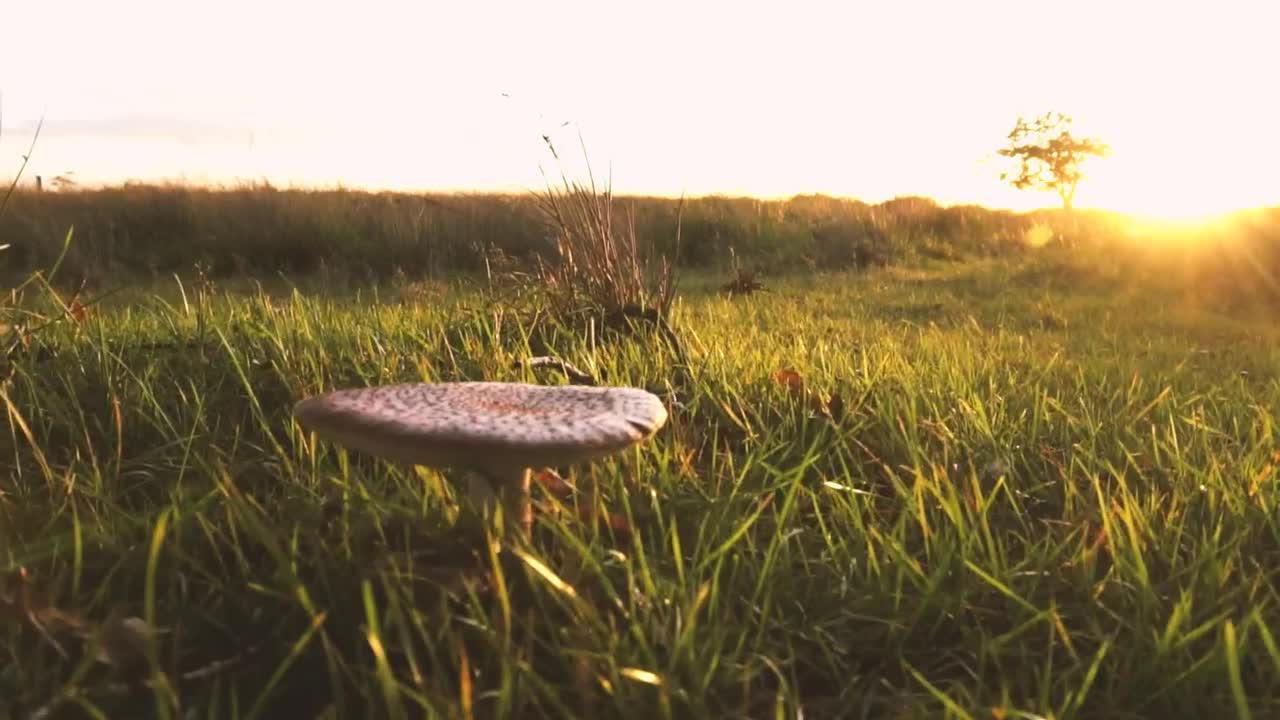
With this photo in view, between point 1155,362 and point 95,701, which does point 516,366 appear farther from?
point 1155,362

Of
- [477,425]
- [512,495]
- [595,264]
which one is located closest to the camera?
[477,425]

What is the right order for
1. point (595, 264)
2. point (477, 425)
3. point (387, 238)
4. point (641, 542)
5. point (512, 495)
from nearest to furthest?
point (477, 425) → point (512, 495) → point (641, 542) → point (595, 264) → point (387, 238)

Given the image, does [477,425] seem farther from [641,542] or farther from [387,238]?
[387,238]

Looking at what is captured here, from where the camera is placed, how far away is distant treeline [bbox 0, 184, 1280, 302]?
877 cm

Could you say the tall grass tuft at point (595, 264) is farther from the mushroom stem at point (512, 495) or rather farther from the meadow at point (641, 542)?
the mushroom stem at point (512, 495)

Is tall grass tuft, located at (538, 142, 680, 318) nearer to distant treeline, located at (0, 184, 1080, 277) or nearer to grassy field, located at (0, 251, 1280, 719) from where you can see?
grassy field, located at (0, 251, 1280, 719)

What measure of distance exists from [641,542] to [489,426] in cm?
44

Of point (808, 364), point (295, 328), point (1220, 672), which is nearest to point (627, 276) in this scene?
point (808, 364)

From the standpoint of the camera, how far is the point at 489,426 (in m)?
1.17

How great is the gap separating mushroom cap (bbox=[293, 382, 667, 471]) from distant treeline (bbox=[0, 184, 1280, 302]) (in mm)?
6635

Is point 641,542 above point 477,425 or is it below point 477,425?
below

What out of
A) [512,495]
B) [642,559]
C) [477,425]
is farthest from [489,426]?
[642,559]

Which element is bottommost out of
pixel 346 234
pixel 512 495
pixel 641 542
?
pixel 641 542

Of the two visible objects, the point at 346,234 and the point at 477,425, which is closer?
the point at 477,425
